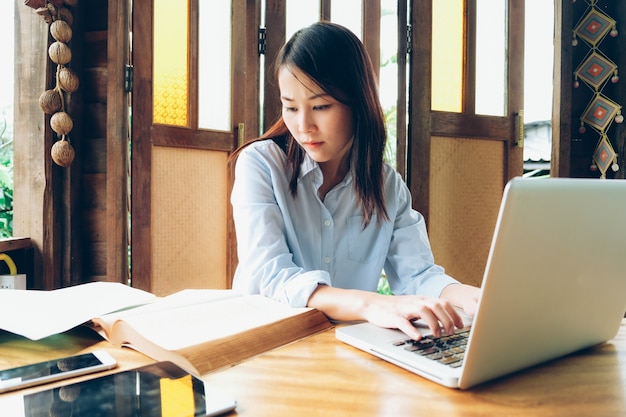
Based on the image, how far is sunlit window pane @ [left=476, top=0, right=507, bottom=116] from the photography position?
2689 mm

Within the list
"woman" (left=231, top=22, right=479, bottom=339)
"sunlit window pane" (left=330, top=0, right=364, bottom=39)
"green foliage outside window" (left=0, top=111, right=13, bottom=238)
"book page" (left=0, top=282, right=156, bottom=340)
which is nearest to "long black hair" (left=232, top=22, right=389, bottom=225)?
"woman" (left=231, top=22, right=479, bottom=339)

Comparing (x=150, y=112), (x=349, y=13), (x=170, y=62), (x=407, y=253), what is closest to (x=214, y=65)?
Answer: (x=170, y=62)

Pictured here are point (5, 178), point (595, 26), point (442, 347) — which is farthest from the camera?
point (5, 178)

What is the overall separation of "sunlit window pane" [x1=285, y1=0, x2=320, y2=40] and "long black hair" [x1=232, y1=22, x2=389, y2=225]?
1.15 m

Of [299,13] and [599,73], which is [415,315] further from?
[599,73]

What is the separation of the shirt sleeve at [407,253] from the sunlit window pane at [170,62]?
1.30 metres

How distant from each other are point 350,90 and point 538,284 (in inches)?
32.1

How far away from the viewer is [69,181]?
87.4 inches

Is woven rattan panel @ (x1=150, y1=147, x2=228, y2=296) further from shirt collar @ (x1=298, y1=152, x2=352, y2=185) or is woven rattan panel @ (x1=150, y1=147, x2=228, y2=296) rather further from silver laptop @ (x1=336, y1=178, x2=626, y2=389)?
silver laptop @ (x1=336, y1=178, x2=626, y2=389)

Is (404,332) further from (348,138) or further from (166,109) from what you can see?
(166,109)

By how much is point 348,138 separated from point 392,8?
1541 millimetres

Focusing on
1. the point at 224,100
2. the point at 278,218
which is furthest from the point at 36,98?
the point at 278,218

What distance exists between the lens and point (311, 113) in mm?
1235

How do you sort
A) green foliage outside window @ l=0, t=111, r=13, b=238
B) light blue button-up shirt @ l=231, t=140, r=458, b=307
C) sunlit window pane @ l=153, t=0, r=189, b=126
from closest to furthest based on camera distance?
1. light blue button-up shirt @ l=231, t=140, r=458, b=307
2. sunlit window pane @ l=153, t=0, r=189, b=126
3. green foliage outside window @ l=0, t=111, r=13, b=238
